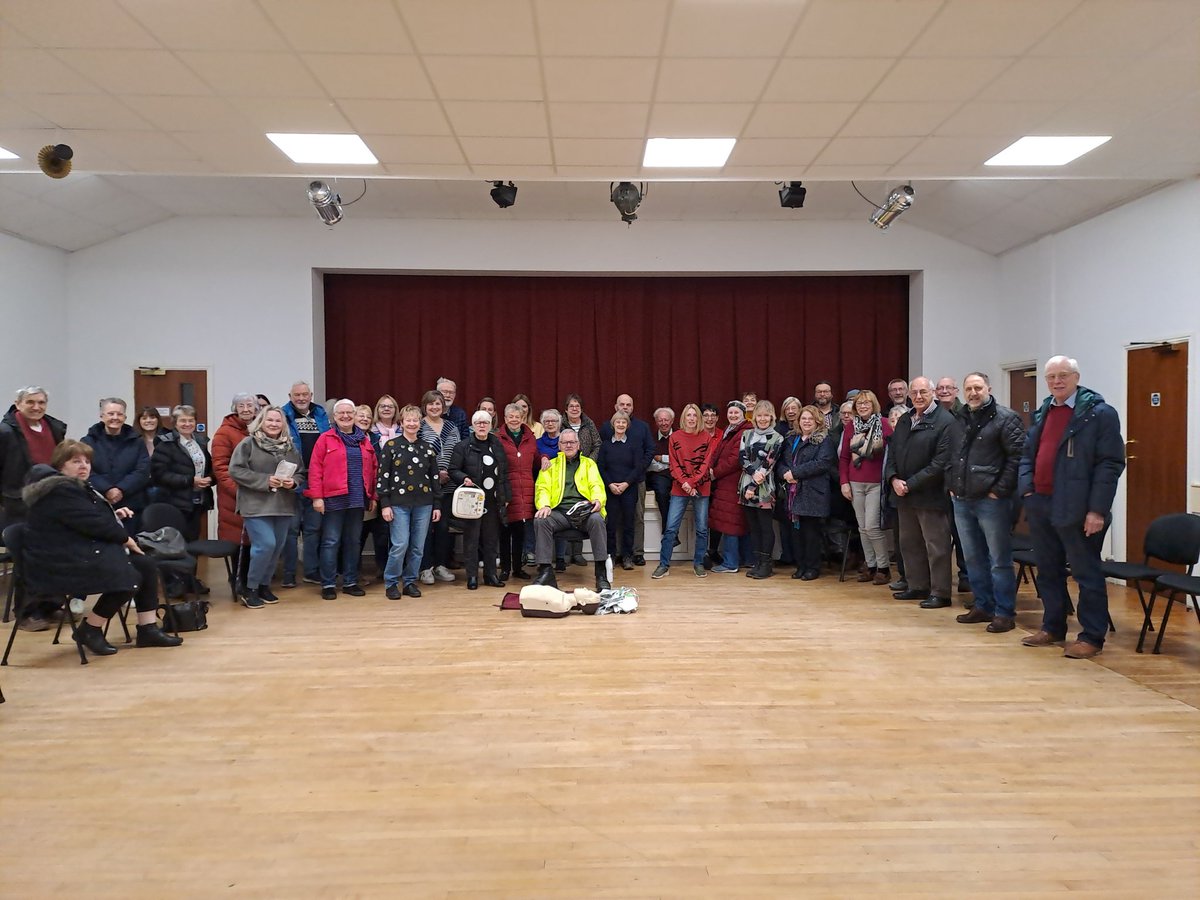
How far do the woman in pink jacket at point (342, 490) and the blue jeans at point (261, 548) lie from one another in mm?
357

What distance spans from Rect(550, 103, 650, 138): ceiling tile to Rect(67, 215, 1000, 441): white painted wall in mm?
3670

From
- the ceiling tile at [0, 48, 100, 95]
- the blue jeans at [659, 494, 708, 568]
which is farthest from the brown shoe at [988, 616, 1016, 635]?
the ceiling tile at [0, 48, 100, 95]

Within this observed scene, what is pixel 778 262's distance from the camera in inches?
329

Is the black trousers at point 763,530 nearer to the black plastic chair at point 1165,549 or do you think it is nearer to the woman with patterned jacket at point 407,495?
the black plastic chair at point 1165,549

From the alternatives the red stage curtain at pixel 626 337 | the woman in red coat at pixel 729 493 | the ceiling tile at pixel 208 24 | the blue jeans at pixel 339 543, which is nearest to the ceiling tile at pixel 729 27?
the ceiling tile at pixel 208 24

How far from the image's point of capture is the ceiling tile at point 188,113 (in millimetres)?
4127

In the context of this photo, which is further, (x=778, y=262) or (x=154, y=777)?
(x=778, y=262)

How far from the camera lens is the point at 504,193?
22.8 feet

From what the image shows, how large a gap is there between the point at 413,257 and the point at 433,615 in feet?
15.0

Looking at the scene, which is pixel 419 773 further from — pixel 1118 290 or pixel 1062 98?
pixel 1118 290

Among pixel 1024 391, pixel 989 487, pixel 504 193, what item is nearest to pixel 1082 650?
pixel 989 487

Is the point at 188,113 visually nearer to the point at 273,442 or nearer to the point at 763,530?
the point at 273,442

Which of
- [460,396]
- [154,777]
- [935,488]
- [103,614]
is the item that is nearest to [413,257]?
[460,396]

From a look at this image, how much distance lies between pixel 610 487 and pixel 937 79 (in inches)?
152
